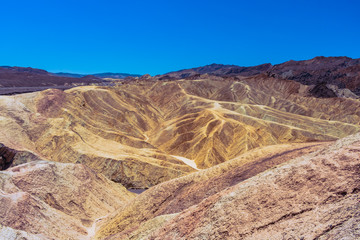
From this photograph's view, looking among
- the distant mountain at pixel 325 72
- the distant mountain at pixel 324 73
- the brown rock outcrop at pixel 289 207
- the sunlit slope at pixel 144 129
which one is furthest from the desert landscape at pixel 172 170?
the distant mountain at pixel 325 72

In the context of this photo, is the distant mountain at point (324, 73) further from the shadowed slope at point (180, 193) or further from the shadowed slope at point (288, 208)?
the shadowed slope at point (288, 208)

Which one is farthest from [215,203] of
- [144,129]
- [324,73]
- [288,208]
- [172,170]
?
[324,73]

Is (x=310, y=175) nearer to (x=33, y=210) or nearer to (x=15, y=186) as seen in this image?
(x=33, y=210)

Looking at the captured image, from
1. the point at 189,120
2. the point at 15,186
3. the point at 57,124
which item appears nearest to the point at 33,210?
the point at 15,186

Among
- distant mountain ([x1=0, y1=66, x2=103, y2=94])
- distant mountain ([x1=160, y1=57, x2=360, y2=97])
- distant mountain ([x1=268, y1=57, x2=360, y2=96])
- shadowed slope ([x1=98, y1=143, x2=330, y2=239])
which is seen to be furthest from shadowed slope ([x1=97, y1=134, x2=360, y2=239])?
distant mountain ([x1=268, y1=57, x2=360, y2=96])

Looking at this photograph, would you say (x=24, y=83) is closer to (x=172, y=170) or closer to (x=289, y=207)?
(x=172, y=170)

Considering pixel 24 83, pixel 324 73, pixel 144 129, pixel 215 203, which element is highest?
pixel 324 73
